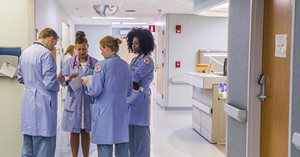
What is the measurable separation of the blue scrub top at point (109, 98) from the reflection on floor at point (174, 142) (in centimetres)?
161

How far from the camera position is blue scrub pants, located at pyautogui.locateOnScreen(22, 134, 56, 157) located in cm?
353

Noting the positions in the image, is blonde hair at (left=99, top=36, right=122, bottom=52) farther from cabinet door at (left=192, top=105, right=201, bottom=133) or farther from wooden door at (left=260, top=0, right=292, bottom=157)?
cabinet door at (left=192, top=105, right=201, bottom=133)

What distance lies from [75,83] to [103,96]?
62cm

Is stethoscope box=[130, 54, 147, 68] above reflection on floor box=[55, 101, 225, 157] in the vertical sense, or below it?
above

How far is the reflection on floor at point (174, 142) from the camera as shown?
5.02 metres

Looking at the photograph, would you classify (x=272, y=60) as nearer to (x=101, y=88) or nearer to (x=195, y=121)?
(x=101, y=88)

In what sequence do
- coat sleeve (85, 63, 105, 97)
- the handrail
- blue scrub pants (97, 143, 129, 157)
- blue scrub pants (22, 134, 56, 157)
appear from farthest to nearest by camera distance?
blue scrub pants (22, 134, 56, 157), blue scrub pants (97, 143, 129, 157), coat sleeve (85, 63, 105, 97), the handrail

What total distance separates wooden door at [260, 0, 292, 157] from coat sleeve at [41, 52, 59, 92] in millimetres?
1825

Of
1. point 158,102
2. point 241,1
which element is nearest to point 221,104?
point 241,1

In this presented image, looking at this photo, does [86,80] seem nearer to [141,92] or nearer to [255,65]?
[141,92]

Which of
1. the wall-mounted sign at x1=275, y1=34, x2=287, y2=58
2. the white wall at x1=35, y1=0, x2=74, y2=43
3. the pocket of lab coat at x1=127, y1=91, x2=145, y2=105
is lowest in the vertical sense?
the pocket of lab coat at x1=127, y1=91, x2=145, y2=105

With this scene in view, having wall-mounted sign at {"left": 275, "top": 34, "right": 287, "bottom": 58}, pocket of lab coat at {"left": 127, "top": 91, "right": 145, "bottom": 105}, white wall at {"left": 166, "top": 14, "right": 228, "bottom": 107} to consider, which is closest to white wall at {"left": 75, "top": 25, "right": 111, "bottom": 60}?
white wall at {"left": 166, "top": 14, "right": 228, "bottom": 107}

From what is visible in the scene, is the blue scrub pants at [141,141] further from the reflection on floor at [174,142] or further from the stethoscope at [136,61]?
the reflection on floor at [174,142]

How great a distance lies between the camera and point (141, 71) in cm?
372
